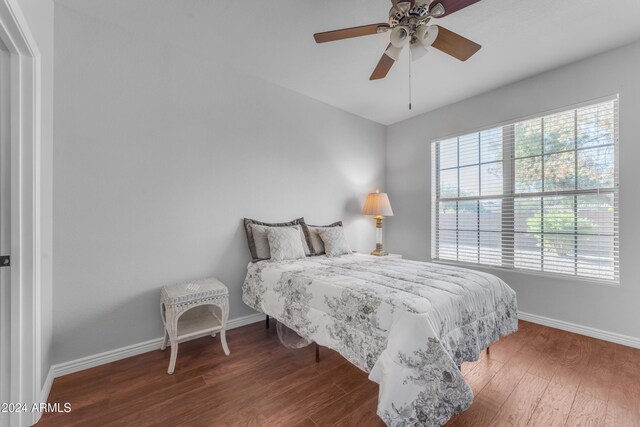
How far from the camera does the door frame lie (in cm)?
136

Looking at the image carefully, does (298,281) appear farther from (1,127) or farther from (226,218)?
(1,127)

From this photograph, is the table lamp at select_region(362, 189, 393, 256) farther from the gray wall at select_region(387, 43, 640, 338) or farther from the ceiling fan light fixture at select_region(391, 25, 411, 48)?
the ceiling fan light fixture at select_region(391, 25, 411, 48)

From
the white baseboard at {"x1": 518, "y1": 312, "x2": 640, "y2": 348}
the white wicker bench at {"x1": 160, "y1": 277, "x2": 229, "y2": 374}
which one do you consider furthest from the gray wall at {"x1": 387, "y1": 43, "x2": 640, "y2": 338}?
the white wicker bench at {"x1": 160, "y1": 277, "x2": 229, "y2": 374}

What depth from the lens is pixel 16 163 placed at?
4.54 feet

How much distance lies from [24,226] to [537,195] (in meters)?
4.18

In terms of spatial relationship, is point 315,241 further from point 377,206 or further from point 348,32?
point 348,32

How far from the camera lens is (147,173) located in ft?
7.52

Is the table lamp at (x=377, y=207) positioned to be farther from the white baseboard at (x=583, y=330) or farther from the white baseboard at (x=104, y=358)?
the white baseboard at (x=104, y=358)

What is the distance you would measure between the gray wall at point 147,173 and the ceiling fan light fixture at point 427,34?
5.98 ft

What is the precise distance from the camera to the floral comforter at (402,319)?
1.28 m

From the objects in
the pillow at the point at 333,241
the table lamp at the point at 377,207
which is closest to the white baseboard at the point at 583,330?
the table lamp at the point at 377,207

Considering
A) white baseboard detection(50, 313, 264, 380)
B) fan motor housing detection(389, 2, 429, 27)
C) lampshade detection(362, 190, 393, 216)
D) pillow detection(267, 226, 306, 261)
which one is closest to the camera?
fan motor housing detection(389, 2, 429, 27)

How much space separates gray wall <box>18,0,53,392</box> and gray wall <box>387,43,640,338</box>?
3.94m

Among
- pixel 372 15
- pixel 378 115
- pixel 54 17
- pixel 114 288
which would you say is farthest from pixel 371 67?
pixel 114 288
